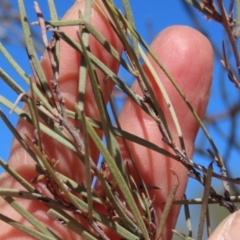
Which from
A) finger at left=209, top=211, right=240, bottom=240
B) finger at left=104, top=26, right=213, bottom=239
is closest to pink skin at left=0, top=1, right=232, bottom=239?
finger at left=104, top=26, right=213, bottom=239

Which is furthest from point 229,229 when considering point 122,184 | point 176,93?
point 176,93

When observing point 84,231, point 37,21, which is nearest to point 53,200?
point 84,231

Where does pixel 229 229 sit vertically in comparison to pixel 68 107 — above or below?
below

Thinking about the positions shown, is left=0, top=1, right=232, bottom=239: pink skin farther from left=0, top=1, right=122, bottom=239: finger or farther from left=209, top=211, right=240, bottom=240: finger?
left=209, top=211, right=240, bottom=240: finger

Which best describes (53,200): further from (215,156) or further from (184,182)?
(184,182)

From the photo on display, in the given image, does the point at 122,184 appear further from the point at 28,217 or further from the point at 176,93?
the point at 176,93

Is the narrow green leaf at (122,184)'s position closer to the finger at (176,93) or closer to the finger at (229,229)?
the finger at (229,229)

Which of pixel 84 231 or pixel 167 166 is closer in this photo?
pixel 84 231
